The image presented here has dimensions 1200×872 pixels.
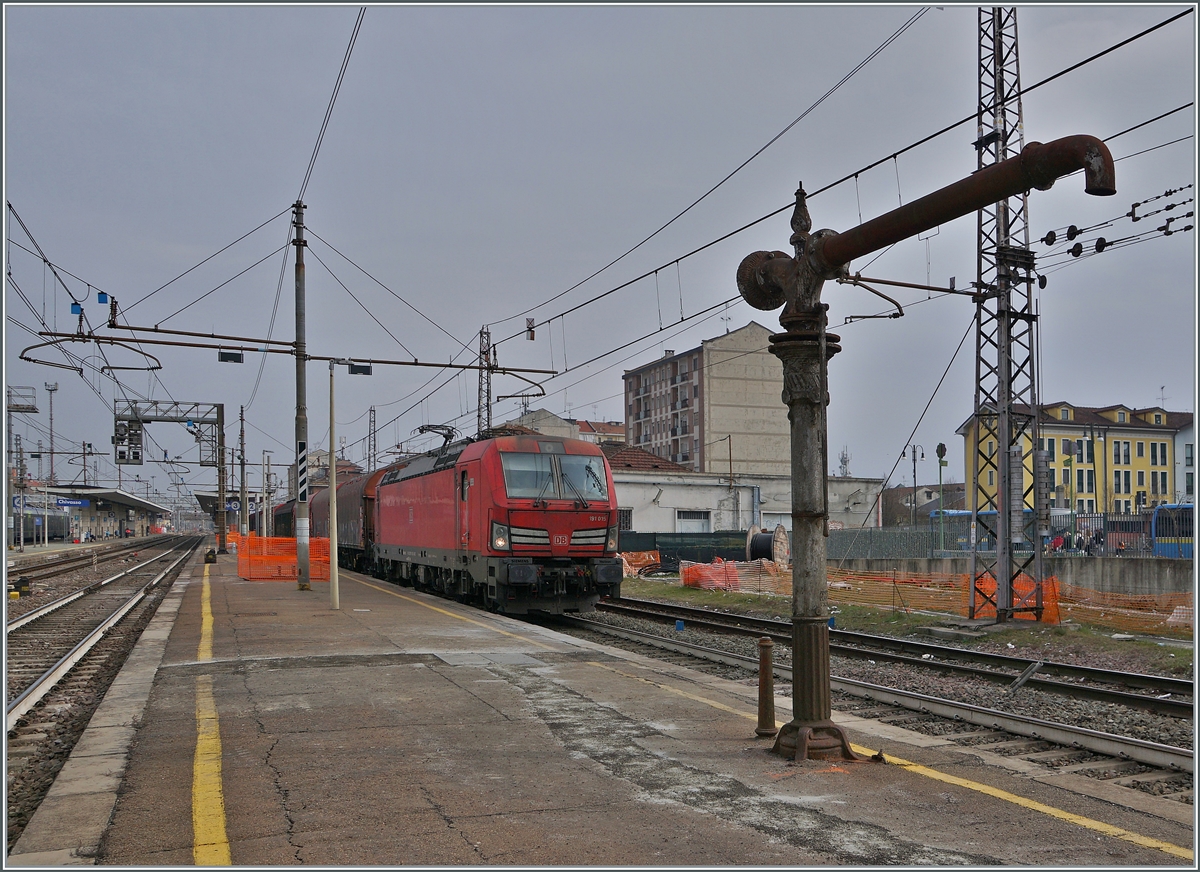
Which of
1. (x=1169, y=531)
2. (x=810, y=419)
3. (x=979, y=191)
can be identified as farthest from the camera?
(x=1169, y=531)

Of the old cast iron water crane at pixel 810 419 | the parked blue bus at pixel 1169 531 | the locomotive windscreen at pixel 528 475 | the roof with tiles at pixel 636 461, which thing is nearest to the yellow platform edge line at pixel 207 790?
the old cast iron water crane at pixel 810 419

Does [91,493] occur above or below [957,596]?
above

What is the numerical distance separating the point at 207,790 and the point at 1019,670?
1021cm

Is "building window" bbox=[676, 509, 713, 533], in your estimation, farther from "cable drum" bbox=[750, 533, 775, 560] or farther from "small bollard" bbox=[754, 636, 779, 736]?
"small bollard" bbox=[754, 636, 779, 736]

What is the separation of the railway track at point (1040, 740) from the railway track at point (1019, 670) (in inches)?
72.5

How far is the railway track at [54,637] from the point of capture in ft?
34.5

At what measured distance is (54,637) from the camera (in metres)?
15.8

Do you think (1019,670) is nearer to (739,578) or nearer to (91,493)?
(739,578)

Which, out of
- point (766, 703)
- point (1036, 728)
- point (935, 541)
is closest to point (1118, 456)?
point (935, 541)

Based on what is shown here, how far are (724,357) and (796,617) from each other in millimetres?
72408

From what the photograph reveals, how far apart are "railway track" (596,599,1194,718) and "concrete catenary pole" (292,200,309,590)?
984 centimetres

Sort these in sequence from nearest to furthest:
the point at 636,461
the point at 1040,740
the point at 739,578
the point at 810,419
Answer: the point at 810,419 → the point at 1040,740 → the point at 739,578 → the point at 636,461

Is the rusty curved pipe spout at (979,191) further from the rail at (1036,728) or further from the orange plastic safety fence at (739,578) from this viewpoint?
the orange plastic safety fence at (739,578)

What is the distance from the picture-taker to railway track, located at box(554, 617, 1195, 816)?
24.0 feet
